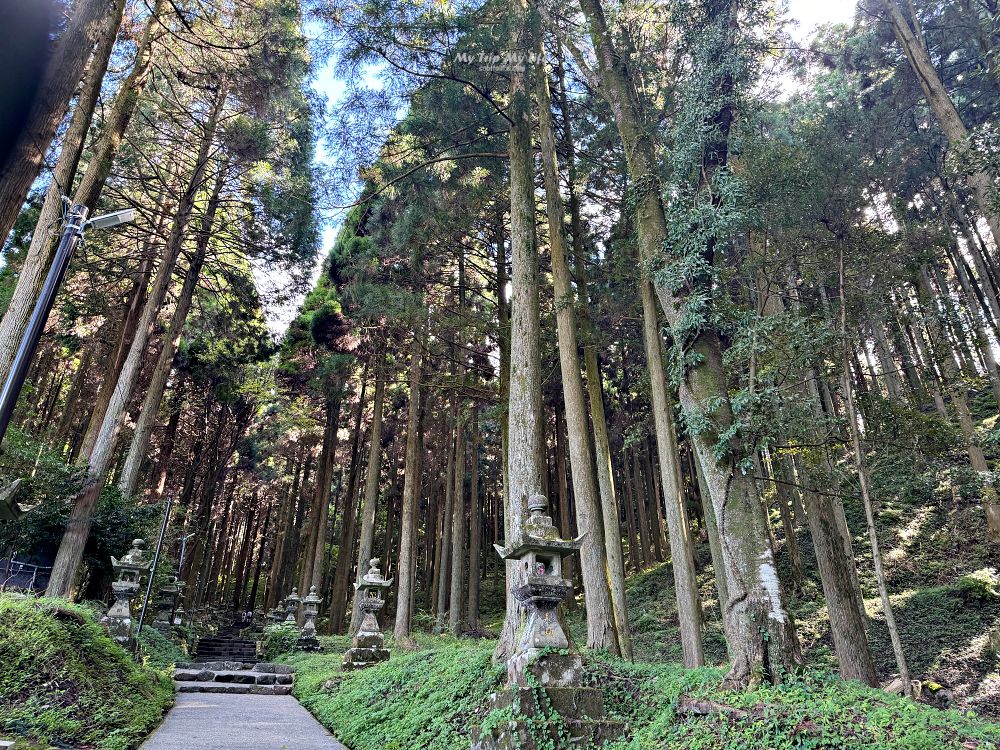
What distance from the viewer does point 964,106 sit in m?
11.3

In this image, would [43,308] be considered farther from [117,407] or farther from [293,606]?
[293,606]

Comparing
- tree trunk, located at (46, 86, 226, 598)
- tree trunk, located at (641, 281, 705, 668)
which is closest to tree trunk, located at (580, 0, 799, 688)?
tree trunk, located at (641, 281, 705, 668)

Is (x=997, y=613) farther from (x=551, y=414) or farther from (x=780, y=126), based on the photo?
(x=551, y=414)

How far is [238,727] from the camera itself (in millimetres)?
5941

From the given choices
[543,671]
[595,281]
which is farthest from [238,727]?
[595,281]

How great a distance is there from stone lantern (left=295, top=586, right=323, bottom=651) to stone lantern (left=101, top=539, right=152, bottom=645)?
5.38m

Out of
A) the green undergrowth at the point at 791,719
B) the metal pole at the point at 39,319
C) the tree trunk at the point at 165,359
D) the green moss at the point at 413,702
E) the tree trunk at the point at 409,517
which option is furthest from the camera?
the tree trunk at the point at 409,517

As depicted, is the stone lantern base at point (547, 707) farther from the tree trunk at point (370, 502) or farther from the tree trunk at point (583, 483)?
the tree trunk at point (370, 502)

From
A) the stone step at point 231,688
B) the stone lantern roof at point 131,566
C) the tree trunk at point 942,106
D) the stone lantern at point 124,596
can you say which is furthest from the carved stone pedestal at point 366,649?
the tree trunk at point 942,106

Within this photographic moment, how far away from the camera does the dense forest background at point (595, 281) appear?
22.0 ft

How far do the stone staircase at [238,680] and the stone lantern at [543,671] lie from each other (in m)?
7.40

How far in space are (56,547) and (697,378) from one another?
43.0ft

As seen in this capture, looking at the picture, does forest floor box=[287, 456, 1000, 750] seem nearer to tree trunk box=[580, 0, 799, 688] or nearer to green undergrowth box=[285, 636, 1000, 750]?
green undergrowth box=[285, 636, 1000, 750]

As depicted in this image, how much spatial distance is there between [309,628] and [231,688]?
443cm
